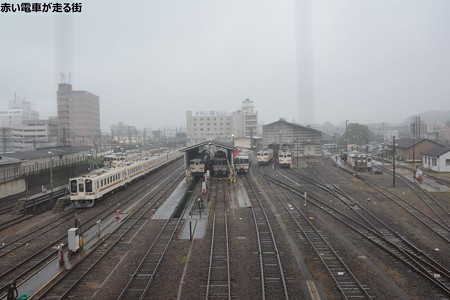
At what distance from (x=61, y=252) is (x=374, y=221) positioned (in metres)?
12.2

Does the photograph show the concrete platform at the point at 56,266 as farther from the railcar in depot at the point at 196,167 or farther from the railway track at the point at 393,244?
the railcar in depot at the point at 196,167

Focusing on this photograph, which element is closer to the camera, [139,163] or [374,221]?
[374,221]

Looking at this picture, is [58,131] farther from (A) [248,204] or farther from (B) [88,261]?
(B) [88,261]

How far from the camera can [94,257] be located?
12.2 metres

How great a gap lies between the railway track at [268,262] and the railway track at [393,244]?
3.26m

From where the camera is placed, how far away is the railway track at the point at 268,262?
9.30 m

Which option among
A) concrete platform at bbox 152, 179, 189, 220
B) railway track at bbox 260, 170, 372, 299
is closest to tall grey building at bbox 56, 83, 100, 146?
concrete platform at bbox 152, 179, 189, 220

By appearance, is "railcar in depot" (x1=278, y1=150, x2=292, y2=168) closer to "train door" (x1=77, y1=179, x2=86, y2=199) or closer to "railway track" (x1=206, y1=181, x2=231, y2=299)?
"railway track" (x1=206, y1=181, x2=231, y2=299)

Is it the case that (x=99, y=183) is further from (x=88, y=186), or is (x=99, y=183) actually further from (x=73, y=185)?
(x=73, y=185)

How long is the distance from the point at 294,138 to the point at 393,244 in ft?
143

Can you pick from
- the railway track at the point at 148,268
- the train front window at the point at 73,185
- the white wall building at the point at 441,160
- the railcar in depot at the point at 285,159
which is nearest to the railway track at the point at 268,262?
the railway track at the point at 148,268

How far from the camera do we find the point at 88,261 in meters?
11.8

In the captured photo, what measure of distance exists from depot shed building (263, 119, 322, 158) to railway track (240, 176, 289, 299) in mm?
37169

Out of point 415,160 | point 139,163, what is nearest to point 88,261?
point 139,163
